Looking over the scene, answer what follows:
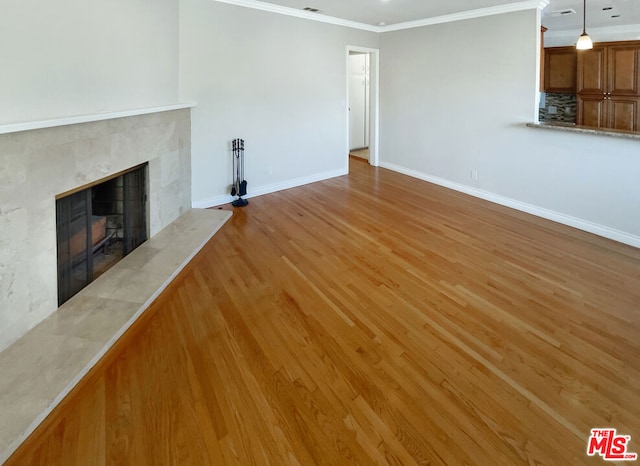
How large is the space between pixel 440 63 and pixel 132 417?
5.82 metres

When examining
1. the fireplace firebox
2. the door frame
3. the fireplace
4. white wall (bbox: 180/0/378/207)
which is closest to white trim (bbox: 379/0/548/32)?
the door frame

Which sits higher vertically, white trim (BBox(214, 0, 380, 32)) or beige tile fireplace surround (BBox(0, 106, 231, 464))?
white trim (BBox(214, 0, 380, 32))

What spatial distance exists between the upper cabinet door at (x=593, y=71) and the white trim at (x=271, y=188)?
4.22 metres

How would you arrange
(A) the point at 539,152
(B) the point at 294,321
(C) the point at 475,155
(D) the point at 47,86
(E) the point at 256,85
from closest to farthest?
(D) the point at 47,86 → (B) the point at 294,321 → (A) the point at 539,152 → (E) the point at 256,85 → (C) the point at 475,155

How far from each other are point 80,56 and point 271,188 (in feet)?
10.5

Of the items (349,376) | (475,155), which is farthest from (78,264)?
(475,155)

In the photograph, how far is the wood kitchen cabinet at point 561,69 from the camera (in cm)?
624

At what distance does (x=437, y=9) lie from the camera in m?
4.90

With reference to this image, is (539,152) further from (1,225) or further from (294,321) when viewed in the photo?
(1,225)

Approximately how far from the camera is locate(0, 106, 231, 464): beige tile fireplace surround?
1788 millimetres

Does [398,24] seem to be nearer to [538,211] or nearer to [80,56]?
[538,211]

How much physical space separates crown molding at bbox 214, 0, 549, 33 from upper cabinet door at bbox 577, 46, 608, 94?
2413 millimetres

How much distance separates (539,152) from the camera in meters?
4.47

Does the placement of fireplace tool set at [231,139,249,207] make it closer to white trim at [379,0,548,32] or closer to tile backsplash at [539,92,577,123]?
white trim at [379,0,548,32]
